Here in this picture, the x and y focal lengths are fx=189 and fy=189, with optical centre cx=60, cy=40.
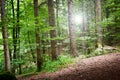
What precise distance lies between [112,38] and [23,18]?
15.0 m

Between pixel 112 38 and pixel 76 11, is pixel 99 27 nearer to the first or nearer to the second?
pixel 112 38

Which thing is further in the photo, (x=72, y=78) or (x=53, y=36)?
(x=53, y=36)

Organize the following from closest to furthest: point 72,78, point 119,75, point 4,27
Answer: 1. point 119,75
2. point 72,78
3. point 4,27

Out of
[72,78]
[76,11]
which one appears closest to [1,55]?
[72,78]

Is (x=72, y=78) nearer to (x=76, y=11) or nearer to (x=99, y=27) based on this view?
(x=99, y=27)

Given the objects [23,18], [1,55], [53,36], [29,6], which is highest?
[29,6]

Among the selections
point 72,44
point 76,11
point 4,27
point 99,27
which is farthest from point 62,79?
point 76,11

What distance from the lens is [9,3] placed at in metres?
16.9

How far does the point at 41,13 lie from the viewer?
759 inches

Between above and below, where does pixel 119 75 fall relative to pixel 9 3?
below

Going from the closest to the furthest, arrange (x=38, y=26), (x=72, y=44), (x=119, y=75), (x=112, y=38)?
(x=119, y=75) < (x=38, y=26) < (x=72, y=44) < (x=112, y=38)

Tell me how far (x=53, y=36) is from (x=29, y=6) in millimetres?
4907

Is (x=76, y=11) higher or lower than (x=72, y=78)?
higher

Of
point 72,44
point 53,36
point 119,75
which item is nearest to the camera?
point 119,75
